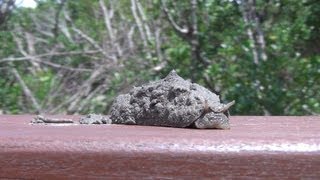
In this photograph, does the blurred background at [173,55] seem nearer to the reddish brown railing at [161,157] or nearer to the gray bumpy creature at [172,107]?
the gray bumpy creature at [172,107]

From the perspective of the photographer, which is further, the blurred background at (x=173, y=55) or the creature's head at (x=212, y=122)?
the blurred background at (x=173, y=55)

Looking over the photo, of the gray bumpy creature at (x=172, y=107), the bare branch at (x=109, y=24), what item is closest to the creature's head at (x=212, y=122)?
the gray bumpy creature at (x=172, y=107)

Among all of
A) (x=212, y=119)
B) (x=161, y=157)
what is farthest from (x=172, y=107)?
(x=161, y=157)

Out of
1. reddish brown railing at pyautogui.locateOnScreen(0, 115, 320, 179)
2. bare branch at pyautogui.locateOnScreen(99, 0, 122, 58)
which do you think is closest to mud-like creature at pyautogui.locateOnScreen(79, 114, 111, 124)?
reddish brown railing at pyautogui.locateOnScreen(0, 115, 320, 179)

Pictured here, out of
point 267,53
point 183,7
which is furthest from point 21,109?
point 267,53

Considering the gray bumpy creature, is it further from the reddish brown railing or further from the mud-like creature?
the reddish brown railing

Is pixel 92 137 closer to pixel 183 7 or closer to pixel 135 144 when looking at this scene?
pixel 135 144
